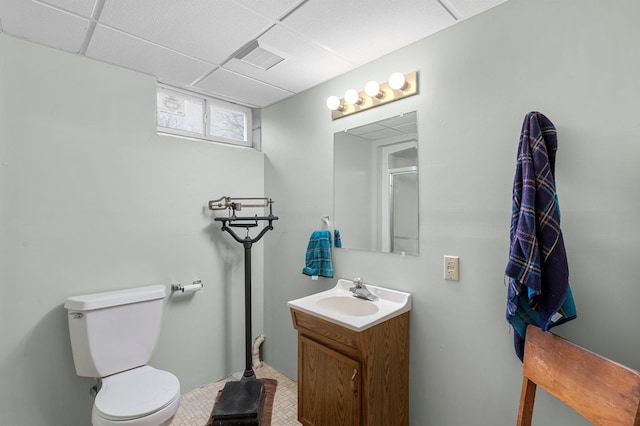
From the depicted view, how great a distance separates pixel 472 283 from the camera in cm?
153

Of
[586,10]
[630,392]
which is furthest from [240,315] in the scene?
[586,10]

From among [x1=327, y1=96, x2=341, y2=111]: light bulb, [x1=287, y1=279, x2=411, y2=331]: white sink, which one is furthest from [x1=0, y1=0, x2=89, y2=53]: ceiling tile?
[x1=287, y1=279, x2=411, y2=331]: white sink

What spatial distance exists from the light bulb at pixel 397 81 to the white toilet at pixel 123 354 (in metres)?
1.91

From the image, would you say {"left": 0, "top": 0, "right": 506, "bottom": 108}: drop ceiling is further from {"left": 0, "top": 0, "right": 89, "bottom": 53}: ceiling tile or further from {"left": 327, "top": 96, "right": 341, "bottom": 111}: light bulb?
{"left": 327, "top": 96, "right": 341, "bottom": 111}: light bulb

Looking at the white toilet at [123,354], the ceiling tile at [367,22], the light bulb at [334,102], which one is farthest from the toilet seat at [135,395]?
the ceiling tile at [367,22]

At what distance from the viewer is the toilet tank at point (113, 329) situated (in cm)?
172

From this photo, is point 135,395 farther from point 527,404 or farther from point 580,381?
point 580,381

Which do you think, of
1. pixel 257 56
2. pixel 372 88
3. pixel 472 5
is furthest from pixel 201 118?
pixel 472 5

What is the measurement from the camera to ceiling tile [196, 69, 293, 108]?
2.20 metres

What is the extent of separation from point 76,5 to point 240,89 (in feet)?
3.56

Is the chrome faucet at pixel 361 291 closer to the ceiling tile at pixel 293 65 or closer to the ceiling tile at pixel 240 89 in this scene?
the ceiling tile at pixel 293 65

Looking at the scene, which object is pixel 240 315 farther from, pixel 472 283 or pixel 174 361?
pixel 472 283

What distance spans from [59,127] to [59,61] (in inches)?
15.4

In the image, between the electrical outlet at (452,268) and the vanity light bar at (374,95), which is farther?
the vanity light bar at (374,95)
